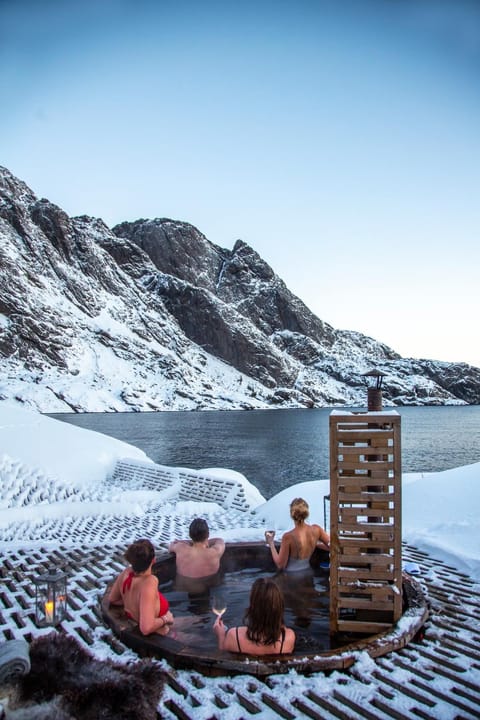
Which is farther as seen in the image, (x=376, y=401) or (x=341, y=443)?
(x=376, y=401)

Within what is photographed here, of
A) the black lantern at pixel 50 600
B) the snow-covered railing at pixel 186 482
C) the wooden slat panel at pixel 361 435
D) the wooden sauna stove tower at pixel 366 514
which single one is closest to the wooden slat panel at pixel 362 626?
the wooden sauna stove tower at pixel 366 514

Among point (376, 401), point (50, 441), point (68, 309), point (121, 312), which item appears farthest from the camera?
point (121, 312)

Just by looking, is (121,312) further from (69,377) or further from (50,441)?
(50,441)

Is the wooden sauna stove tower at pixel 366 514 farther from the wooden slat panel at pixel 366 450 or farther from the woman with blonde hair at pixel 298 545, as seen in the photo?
the woman with blonde hair at pixel 298 545

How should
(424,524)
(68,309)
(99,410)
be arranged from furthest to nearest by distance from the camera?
(68,309) → (99,410) → (424,524)

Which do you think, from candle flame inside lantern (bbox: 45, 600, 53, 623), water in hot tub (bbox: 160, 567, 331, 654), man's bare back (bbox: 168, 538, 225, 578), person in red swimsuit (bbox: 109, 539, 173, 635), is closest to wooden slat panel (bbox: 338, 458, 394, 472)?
water in hot tub (bbox: 160, 567, 331, 654)

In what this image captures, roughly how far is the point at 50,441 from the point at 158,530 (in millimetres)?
11149

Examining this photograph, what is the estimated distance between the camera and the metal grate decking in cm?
379

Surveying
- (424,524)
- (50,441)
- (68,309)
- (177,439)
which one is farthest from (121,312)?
(424,524)

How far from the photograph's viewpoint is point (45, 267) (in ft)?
542

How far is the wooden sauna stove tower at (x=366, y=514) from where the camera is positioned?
→ 5008 mm

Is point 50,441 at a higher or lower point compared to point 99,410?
lower

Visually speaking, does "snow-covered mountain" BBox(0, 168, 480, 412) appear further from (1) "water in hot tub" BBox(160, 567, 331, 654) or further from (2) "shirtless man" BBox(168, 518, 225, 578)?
(1) "water in hot tub" BBox(160, 567, 331, 654)

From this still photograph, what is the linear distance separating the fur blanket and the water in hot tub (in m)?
1.67
